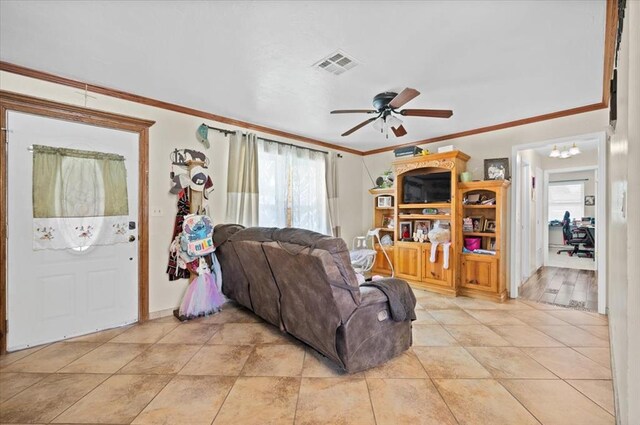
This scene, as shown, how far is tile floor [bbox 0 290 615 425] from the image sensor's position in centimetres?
167

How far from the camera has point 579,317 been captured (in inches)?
125

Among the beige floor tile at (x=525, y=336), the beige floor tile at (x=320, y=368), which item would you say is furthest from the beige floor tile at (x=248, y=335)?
the beige floor tile at (x=525, y=336)

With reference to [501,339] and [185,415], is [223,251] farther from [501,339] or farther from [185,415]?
[501,339]

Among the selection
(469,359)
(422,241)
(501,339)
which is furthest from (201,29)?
(422,241)

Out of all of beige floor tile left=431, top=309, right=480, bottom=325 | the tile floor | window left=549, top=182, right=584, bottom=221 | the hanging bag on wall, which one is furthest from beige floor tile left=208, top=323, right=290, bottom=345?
window left=549, top=182, right=584, bottom=221

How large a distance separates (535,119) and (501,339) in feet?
9.57

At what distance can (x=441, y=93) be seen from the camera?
9.76 feet

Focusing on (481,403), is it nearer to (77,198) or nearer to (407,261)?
(407,261)

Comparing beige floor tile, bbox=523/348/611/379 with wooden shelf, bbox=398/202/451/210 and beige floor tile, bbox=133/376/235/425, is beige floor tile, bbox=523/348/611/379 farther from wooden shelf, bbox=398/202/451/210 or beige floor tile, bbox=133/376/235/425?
beige floor tile, bbox=133/376/235/425

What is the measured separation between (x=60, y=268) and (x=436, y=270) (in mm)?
4563

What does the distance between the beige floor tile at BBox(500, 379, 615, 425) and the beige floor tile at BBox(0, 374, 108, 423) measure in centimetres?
293

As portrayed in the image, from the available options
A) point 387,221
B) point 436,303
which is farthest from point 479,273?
point 387,221

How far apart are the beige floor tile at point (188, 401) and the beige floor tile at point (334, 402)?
1.78 feet

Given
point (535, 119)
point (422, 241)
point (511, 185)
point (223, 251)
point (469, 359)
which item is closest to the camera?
point (469, 359)
